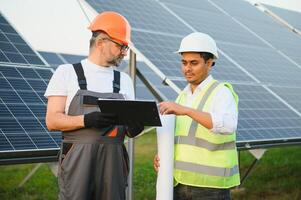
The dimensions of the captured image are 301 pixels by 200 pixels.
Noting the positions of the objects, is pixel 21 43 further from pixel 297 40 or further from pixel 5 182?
pixel 297 40

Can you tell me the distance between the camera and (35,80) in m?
6.04

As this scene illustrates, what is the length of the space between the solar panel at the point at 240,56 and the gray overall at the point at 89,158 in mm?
2779

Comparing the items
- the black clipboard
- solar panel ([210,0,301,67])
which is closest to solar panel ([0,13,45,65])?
the black clipboard

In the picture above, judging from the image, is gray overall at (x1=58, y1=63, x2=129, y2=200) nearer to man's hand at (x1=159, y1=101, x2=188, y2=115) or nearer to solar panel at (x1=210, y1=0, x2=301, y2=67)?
man's hand at (x1=159, y1=101, x2=188, y2=115)

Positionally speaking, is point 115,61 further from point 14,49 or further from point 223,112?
point 14,49

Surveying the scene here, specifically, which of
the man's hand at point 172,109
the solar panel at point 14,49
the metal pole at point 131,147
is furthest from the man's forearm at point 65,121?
the solar panel at point 14,49

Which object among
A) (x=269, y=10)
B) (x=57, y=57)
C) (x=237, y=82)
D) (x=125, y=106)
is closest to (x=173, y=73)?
(x=237, y=82)

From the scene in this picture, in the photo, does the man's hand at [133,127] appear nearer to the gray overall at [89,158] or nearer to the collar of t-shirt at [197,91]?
the gray overall at [89,158]

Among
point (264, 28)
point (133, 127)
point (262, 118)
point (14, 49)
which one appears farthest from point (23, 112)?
point (264, 28)

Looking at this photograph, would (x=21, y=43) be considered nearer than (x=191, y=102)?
No

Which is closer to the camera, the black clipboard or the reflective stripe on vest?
the black clipboard

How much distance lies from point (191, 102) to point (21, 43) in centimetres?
389

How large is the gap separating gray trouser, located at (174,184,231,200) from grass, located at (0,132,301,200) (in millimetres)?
5239

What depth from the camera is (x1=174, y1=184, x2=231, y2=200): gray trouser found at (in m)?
3.70
